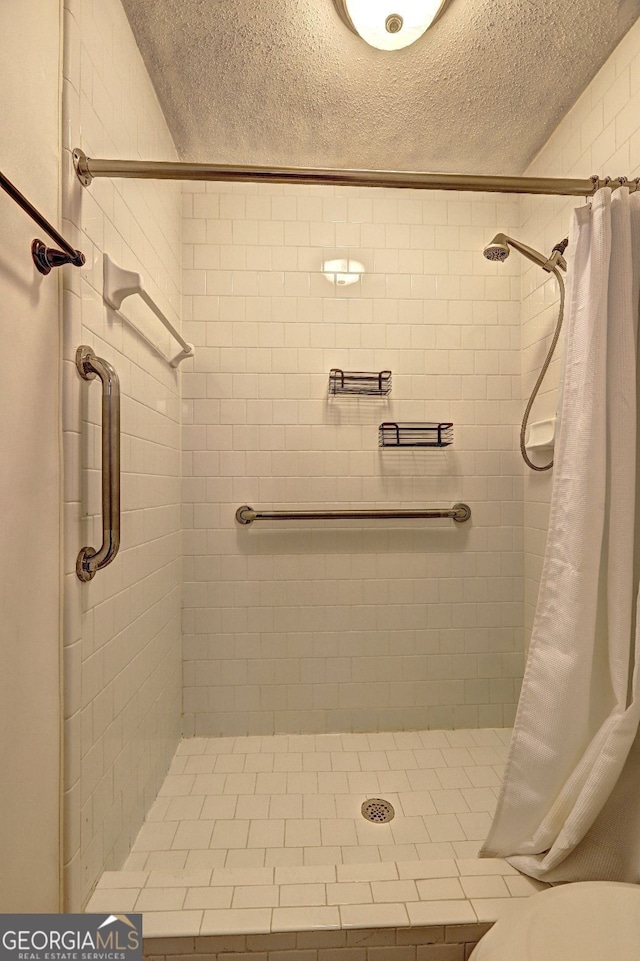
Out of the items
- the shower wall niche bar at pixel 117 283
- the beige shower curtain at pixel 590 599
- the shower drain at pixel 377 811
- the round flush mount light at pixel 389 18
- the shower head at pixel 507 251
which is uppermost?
the round flush mount light at pixel 389 18

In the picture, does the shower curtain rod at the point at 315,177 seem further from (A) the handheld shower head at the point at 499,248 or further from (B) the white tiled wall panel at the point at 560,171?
(A) the handheld shower head at the point at 499,248

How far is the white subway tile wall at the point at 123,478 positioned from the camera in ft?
3.61

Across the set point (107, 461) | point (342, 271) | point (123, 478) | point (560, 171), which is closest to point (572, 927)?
point (107, 461)

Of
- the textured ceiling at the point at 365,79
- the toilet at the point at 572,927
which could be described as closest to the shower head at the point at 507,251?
the textured ceiling at the point at 365,79

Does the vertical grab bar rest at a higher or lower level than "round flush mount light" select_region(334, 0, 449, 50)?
lower

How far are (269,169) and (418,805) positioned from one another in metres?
1.91

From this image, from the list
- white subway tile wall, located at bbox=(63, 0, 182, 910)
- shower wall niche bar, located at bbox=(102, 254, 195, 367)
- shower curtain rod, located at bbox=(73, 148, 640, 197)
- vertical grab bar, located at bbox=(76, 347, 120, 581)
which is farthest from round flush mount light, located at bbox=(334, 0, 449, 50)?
vertical grab bar, located at bbox=(76, 347, 120, 581)

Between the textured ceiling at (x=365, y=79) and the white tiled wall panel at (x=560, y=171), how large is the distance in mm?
67

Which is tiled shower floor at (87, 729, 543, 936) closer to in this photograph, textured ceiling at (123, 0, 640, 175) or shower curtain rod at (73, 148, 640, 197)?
shower curtain rod at (73, 148, 640, 197)

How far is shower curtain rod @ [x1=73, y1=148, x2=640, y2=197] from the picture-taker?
1153mm

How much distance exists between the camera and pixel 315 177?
121 cm

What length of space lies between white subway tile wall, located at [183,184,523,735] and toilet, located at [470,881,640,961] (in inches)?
45.9

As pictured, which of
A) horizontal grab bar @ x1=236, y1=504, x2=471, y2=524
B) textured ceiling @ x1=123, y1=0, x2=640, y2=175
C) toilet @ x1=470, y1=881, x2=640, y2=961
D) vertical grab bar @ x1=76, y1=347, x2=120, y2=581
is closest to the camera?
toilet @ x1=470, y1=881, x2=640, y2=961

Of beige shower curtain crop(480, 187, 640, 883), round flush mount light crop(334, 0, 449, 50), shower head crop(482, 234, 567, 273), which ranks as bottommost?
beige shower curtain crop(480, 187, 640, 883)
